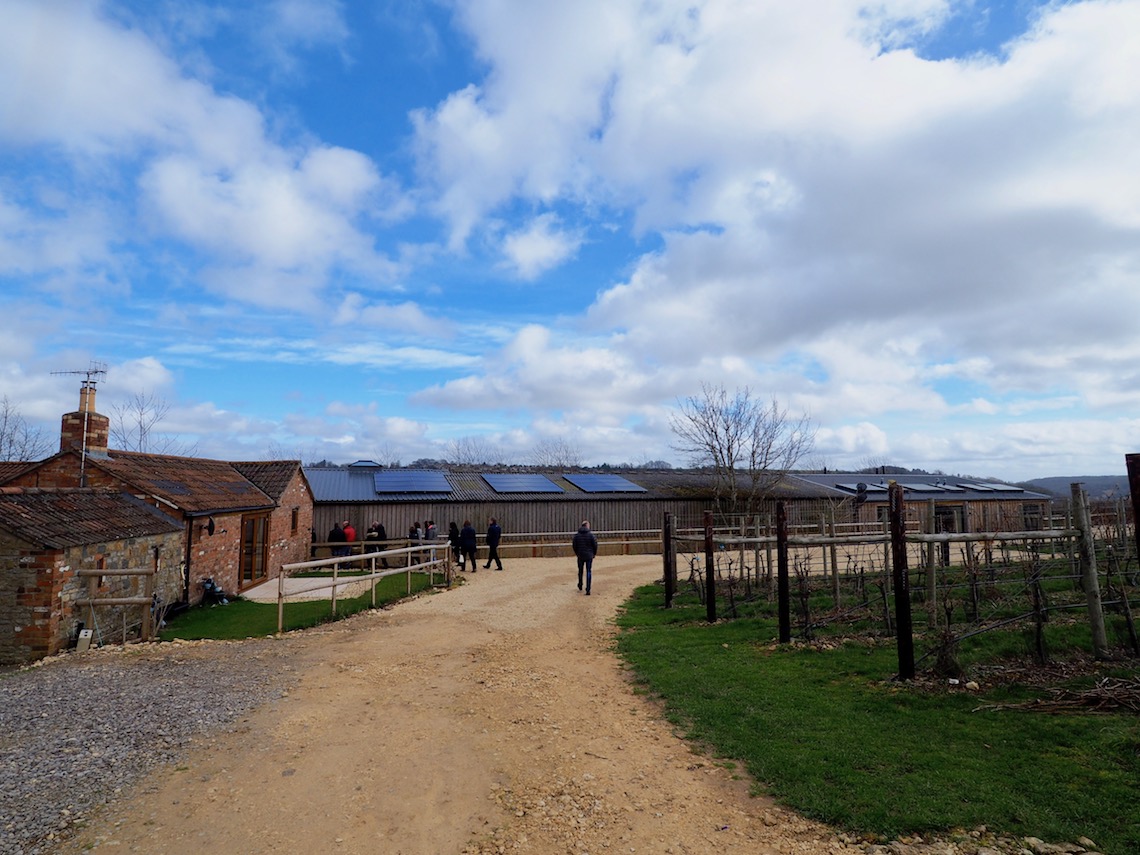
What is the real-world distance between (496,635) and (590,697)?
3649mm

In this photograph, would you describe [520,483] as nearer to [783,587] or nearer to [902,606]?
[783,587]

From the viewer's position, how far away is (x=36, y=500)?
10.8 meters

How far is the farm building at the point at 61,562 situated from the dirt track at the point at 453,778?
12.1 ft

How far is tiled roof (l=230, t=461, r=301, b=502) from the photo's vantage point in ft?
65.9

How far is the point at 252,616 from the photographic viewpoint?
12.9 metres

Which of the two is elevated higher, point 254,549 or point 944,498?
point 944,498

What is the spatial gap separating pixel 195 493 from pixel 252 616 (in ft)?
14.5

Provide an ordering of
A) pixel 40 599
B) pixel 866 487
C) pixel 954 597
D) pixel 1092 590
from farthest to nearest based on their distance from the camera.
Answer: pixel 866 487
pixel 954 597
pixel 40 599
pixel 1092 590

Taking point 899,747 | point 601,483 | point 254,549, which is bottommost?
point 899,747

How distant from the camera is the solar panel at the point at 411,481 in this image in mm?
26852

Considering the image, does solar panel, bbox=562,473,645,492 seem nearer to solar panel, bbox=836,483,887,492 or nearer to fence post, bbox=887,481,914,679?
solar panel, bbox=836,483,887,492

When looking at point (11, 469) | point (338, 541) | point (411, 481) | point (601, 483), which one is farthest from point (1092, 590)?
point (411, 481)

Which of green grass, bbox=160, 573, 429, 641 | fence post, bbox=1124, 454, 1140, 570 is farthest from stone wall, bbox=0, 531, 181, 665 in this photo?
A: fence post, bbox=1124, 454, 1140, 570

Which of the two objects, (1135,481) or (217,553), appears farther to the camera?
(217,553)
